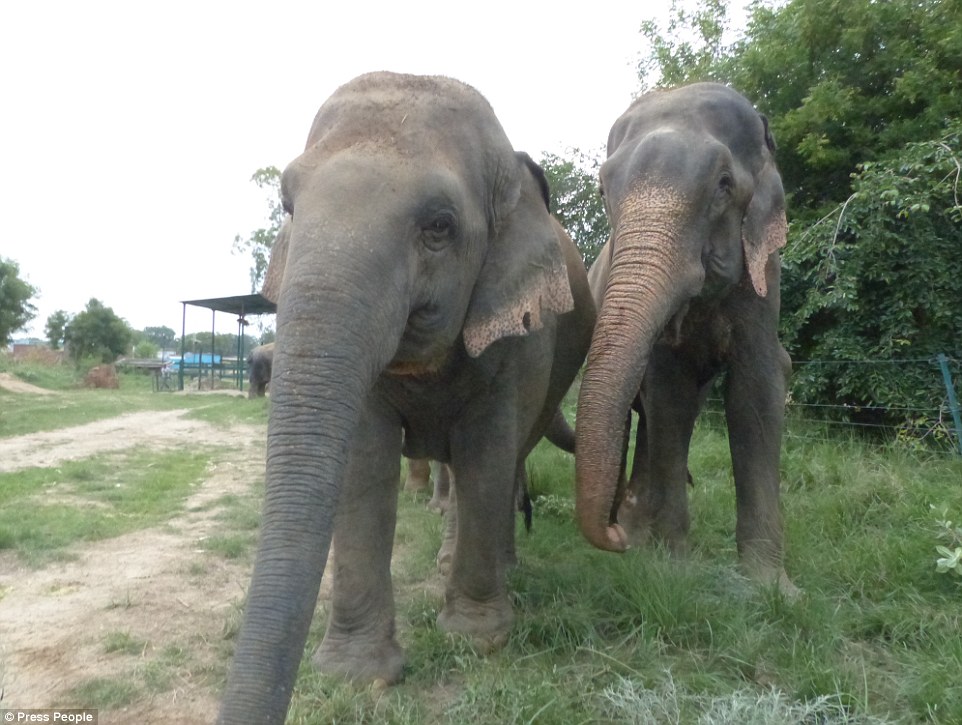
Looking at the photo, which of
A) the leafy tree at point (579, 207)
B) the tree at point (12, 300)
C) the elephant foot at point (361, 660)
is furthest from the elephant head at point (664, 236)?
the tree at point (12, 300)

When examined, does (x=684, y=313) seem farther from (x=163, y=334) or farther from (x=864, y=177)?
(x=163, y=334)

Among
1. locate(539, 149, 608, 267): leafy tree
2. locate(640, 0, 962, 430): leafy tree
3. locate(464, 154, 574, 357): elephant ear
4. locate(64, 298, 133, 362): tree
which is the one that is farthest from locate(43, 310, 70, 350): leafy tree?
locate(464, 154, 574, 357): elephant ear

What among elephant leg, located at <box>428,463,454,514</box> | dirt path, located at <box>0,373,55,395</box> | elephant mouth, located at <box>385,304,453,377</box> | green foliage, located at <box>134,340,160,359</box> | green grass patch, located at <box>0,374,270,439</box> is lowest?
elephant leg, located at <box>428,463,454,514</box>

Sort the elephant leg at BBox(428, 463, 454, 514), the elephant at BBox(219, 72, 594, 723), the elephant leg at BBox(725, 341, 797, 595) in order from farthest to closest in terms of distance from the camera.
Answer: the elephant leg at BBox(428, 463, 454, 514) → the elephant leg at BBox(725, 341, 797, 595) → the elephant at BBox(219, 72, 594, 723)

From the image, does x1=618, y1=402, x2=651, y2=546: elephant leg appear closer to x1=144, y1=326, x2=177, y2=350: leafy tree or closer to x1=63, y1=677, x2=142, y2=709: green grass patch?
x1=63, y1=677, x2=142, y2=709: green grass patch

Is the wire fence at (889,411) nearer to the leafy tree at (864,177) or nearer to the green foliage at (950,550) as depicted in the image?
the leafy tree at (864,177)

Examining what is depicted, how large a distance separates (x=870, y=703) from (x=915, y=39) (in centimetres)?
914

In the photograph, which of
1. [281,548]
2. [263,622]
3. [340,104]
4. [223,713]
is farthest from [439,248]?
[223,713]

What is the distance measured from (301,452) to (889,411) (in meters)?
7.45

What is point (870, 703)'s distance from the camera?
3027 mm

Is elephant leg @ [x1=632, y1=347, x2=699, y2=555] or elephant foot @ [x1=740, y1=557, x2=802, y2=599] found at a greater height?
elephant leg @ [x1=632, y1=347, x2=699, y2=555]

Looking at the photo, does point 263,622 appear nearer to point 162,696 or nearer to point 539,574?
point 162,696

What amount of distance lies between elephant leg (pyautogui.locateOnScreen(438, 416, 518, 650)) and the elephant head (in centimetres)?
36

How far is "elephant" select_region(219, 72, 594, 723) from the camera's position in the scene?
2229mm
